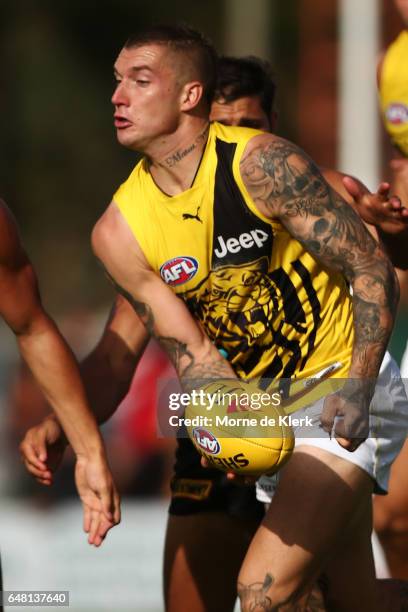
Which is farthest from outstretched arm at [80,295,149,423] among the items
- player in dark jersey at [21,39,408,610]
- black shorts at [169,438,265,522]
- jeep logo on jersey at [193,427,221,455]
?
jeep logo on jersey at [193,427,221,455]

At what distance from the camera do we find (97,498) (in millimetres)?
4453

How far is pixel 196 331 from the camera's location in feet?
14.8

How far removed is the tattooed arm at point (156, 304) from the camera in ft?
14.6

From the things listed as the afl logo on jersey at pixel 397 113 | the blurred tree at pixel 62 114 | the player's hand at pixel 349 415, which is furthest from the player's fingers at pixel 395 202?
the blurred tree at pixel 62 114

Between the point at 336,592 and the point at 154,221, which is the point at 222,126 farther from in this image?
the point at 336,592

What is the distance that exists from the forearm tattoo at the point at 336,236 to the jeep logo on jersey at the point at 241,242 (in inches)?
3.8

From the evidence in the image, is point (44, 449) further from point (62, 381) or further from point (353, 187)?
point (353, 187)

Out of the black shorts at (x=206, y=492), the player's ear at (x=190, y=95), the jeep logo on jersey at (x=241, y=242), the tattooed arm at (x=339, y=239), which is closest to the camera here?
the tattooed arm at (x=339, y=239)

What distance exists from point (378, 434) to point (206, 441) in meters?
0.73

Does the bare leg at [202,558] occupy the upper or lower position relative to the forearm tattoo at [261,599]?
lower

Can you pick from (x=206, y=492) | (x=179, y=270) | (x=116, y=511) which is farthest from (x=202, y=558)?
(x=179, y=270)

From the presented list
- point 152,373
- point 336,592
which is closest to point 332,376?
point 336,592

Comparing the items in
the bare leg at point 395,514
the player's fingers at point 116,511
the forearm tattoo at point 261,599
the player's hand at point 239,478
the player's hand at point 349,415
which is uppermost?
the player's hand at point 349,415

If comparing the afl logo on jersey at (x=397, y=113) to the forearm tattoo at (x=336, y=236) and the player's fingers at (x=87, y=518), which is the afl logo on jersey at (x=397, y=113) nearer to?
the forearm tattoo at (x=336, y=236)
